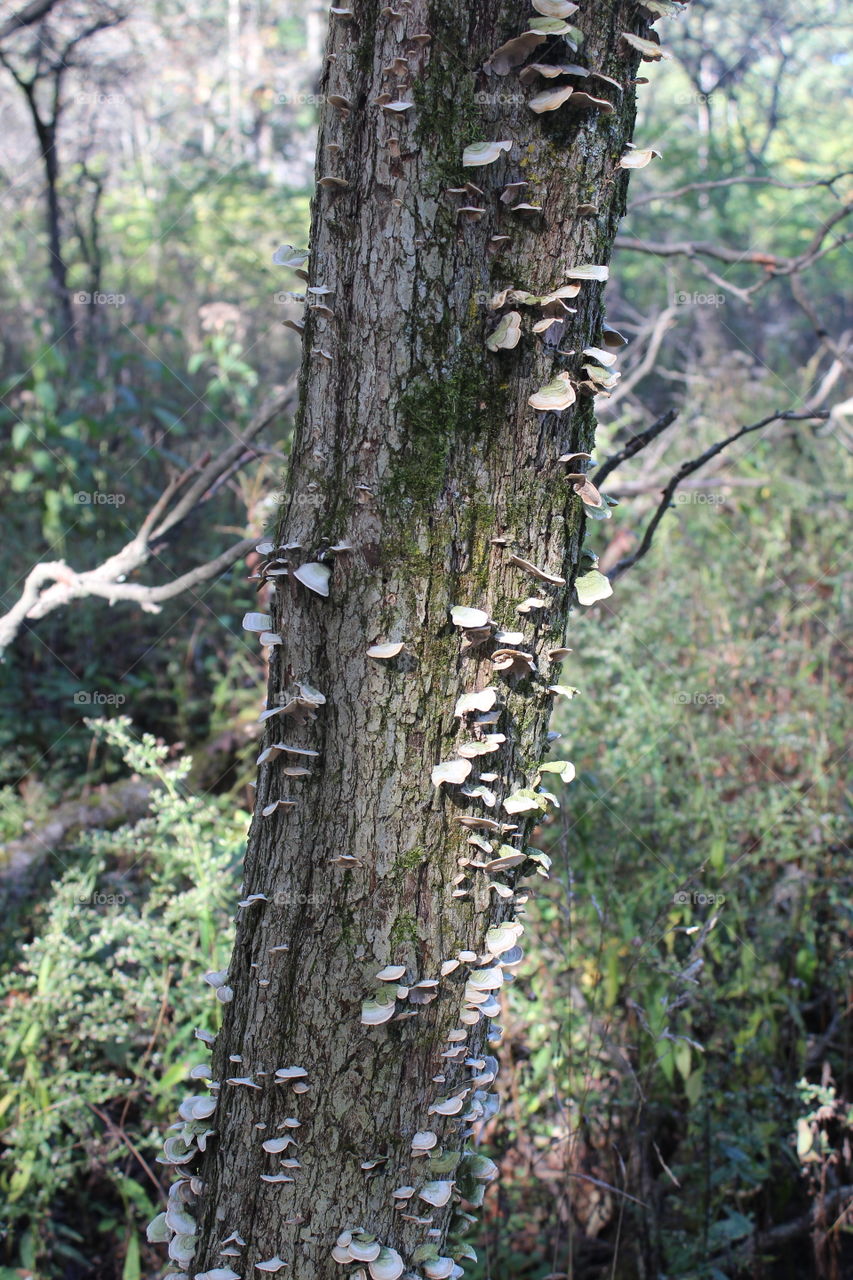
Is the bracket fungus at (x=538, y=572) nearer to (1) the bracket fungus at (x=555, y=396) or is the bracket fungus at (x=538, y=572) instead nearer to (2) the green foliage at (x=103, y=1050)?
(1) the bracket fungus at (x=555, y=396)

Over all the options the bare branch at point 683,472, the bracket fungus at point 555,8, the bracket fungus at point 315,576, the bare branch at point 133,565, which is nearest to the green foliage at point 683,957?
the bare branch at point 683,472

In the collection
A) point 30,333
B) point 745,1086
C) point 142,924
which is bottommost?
point 745,1086

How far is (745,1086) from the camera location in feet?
8.75

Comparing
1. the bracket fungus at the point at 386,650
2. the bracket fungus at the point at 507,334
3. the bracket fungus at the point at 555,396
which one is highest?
the bracket fungus at the point at 507,334

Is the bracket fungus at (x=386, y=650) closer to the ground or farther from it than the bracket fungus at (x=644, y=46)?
closer to the ground

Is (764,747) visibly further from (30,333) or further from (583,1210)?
(30,333)

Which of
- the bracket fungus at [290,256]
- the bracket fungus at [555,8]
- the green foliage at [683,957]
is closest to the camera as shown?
the bracket fungus at [555,8]

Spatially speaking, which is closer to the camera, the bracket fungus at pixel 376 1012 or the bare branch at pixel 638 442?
the bracket fungus at pixel 376 1012

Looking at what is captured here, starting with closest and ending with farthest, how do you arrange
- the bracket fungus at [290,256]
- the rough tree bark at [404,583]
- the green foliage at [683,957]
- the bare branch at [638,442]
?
the rough tree bark at [404,583] < the bracket fungus at [290,256] < the bare branch at [638,442] < the green foliage at [683,957]

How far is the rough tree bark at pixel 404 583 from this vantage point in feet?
4.22

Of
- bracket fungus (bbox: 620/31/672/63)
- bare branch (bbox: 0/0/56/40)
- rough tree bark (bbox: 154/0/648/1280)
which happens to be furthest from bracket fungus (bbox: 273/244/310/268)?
bare branch (bbox: 0/0/56/40)

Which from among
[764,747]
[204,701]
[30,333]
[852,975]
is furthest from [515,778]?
[30,333]

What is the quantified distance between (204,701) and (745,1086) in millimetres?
3247

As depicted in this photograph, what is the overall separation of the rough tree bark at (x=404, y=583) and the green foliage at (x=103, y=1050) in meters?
1.17
